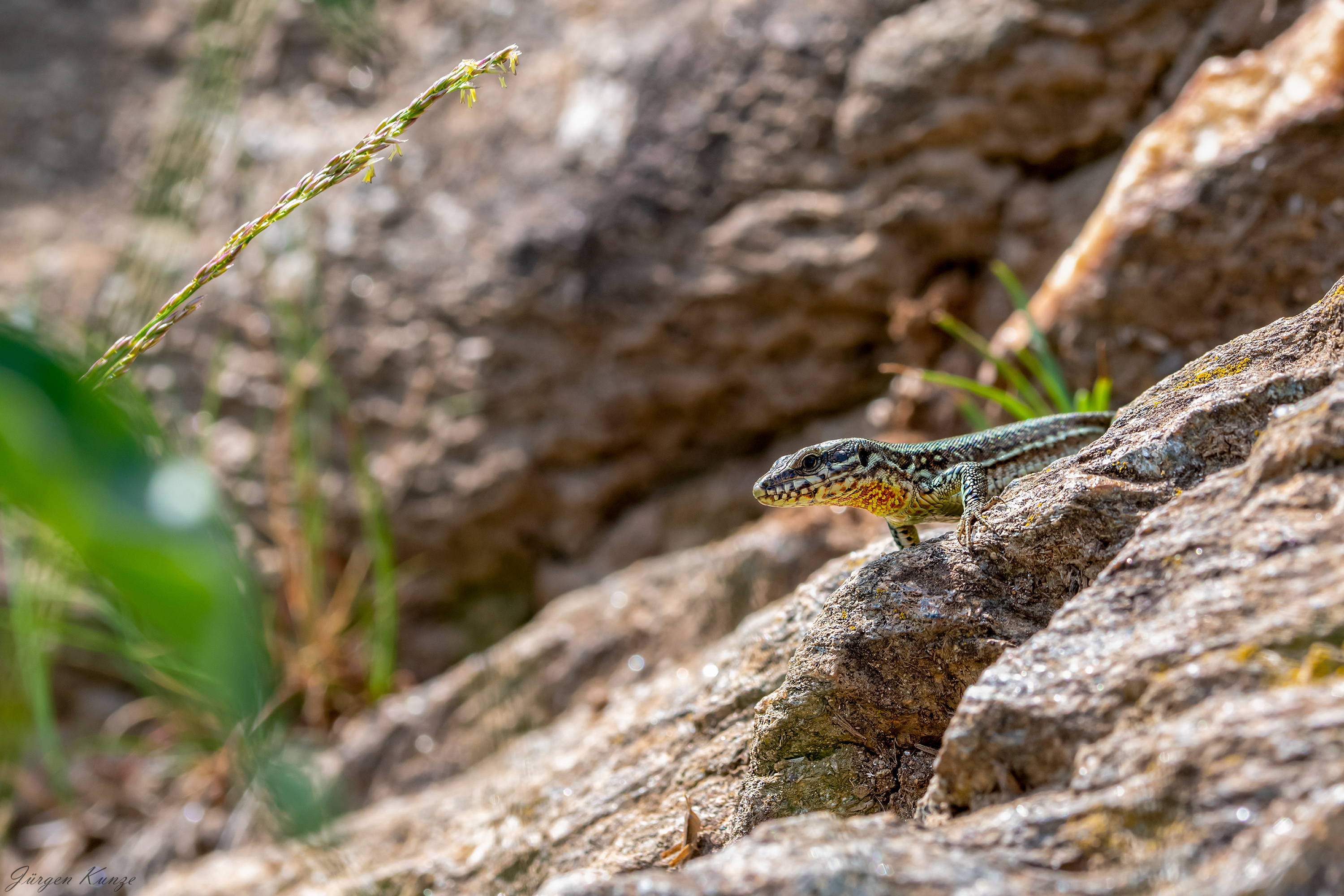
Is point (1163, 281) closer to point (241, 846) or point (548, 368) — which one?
point (548, 368)

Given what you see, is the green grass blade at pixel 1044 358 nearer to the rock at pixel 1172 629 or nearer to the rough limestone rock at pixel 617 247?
the rough limestone rock at pixel 617 247

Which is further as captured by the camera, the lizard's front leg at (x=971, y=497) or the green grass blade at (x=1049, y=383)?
the green grass blade at (x=1049, y=383)

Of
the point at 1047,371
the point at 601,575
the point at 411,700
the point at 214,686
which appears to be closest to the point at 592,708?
the point at 411,700

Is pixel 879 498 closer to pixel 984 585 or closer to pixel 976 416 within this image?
pixel 984 585

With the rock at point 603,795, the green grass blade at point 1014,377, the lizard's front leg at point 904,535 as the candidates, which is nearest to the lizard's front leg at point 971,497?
the lizard's front leg at point 904,535

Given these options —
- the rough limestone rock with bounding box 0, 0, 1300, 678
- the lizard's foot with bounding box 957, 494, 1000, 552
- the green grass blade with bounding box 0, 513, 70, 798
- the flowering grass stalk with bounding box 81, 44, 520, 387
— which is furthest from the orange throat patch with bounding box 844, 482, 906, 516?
the green grass blade with bounding box 0, 513, 70, 798

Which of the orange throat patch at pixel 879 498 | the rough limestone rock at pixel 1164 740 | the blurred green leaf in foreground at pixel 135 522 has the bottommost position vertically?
the rough limestone rock at pixel 1164 740

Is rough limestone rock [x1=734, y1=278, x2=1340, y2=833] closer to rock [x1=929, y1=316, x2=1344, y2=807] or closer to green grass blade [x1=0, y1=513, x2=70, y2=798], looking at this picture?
rock [x1=929, y1=316, x2=1344, y2=807]
